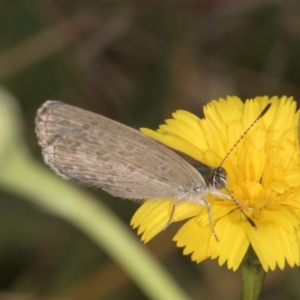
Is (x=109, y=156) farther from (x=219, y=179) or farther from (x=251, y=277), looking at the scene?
(x=251, y=277)

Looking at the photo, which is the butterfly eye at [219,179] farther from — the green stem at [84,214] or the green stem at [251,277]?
the green stem at [84,214]

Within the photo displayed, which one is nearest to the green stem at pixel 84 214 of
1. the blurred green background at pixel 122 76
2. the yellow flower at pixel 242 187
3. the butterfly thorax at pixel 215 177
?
the yellow flower at pixel 242 187

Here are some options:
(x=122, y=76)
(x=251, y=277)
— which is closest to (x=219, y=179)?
(x=251, y=277)

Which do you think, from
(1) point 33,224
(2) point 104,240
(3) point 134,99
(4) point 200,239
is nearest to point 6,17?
(3) point 134,99

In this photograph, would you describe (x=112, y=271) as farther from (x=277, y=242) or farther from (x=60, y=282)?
(x=277, y=242)

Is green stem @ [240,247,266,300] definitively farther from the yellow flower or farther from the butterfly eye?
the butterfly eye

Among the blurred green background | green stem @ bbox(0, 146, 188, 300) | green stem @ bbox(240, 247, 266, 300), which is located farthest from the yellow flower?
the blurred green background
